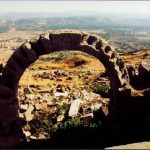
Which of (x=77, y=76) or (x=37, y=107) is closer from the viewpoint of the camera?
(x=37, y=107)

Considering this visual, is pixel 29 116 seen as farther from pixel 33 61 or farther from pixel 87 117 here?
pixel 33 61

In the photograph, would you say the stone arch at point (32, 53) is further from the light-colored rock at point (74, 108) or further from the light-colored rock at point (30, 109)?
the light-colored rock at point (74, 108)

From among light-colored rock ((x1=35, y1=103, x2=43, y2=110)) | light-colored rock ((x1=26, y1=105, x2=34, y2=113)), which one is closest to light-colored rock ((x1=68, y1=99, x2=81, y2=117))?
light-colored rock ((x1=35, y1=103, x2=43, y2=110))

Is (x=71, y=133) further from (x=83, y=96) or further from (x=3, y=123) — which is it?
(x=83, y=96)

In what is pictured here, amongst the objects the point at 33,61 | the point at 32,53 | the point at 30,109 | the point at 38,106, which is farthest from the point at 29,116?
the point at 32,53

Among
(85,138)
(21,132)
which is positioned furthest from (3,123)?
(85,138)

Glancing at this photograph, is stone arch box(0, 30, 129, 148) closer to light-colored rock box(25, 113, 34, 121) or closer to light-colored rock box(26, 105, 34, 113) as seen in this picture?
light-colored rock box(25, 113, 34, 121)

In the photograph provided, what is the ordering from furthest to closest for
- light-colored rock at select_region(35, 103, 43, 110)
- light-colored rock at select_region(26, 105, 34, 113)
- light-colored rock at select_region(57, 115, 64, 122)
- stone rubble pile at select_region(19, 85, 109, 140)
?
light-colored rock at select_region(35, 103, 43, 110), light-colored rock at select_region(26, 105, 34, 113), light-colored rock at select_region(57, 115, 64, 122), stone rubble pile at select_region(19, 85, 109, 140)
